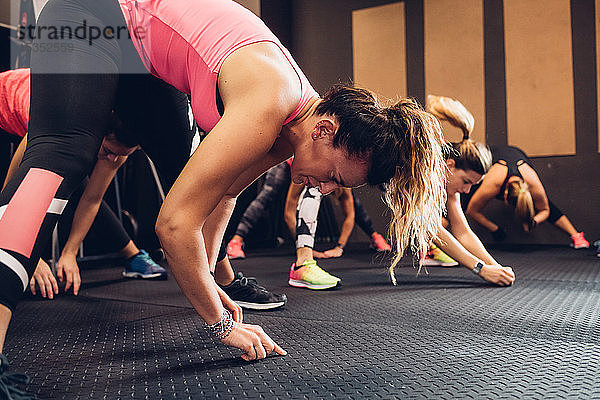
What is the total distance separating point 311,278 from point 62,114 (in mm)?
1115

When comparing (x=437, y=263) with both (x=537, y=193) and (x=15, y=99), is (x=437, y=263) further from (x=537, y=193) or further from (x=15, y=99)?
(x=15, y=99)

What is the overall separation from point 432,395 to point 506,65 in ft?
11.0

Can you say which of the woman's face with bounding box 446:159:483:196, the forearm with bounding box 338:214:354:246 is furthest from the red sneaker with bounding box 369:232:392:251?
the woman's face with bounding box 446:159:483:196

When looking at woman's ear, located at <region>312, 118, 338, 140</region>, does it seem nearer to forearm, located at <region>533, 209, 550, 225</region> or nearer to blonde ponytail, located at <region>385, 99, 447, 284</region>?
blonde ponytail, located at <region>385, 99, 447, 284</region>

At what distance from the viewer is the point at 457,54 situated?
12.2ft

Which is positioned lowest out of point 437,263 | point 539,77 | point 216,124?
point 437,263

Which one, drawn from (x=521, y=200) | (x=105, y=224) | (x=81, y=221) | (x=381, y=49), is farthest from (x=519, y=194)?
(x=81, y=221)

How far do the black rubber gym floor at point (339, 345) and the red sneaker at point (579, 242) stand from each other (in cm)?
150

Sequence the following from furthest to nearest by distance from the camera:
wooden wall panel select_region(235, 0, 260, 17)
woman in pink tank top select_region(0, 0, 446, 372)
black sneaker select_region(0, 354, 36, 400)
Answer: wooden wall panel select_region(235, 0, 260, 17) < woman in pink tank top select_region(0, 0, 446, 372) < black sneaker select_region(0, 354, 36, 400)

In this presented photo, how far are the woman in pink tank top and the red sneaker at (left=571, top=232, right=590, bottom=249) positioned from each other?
252 cm

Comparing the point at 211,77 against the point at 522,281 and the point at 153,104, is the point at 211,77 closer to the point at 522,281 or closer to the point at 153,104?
the point at 153,104

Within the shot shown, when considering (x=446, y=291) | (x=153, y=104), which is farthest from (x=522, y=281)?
(x=153, y=104)

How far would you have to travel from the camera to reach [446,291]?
1.67m

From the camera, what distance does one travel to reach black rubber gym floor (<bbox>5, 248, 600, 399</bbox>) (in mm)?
780
